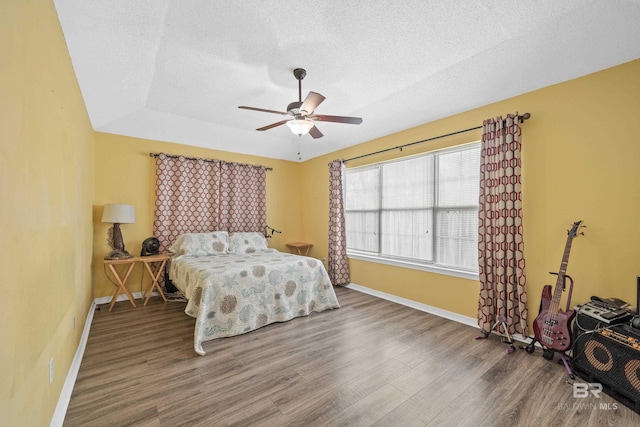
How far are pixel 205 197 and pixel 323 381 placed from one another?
3.58m

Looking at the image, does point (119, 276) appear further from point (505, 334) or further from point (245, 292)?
point (505, 334)

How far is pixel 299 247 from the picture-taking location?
5504mm

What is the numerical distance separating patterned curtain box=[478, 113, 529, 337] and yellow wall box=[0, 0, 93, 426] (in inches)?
Answer: 134

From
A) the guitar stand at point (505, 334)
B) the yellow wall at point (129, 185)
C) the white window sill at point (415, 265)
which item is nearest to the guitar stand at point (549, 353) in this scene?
the guitar stand at point (505, 334)

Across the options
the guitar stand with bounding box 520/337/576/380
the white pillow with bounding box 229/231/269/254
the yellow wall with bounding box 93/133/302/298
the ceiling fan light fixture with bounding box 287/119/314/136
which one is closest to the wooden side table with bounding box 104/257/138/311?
the yellow wall with bounding box 93/133/302/298

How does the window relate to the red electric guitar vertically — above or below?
above

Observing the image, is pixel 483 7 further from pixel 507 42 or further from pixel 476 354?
pixel 476 354

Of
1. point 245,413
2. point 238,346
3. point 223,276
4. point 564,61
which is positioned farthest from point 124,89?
point 564,61

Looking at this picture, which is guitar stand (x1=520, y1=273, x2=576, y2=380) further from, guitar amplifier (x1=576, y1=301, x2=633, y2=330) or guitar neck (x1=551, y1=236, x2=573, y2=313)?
guitar amplifier (x1=576, y1=301, x2=633, y2=330)

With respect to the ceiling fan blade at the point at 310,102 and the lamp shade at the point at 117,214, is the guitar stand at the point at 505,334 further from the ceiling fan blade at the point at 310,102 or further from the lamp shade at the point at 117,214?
the lamp shade at the point at 117,214

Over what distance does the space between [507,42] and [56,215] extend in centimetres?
345

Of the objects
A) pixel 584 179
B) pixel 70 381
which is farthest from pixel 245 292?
pixel 584 179

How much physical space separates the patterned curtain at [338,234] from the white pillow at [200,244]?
1821mm

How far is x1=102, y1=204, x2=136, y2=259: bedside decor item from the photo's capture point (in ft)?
11.5
